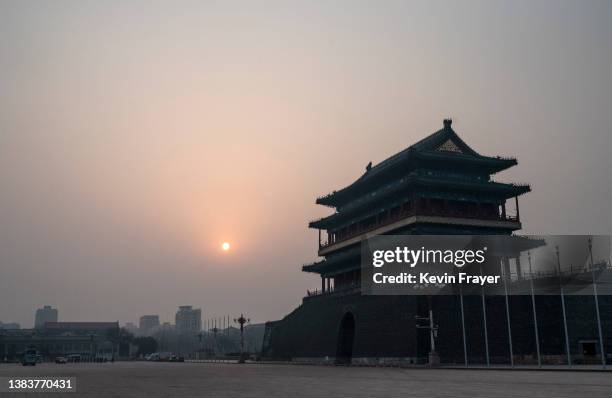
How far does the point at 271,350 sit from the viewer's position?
260 ft

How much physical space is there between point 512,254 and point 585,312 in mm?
Answer: 8754

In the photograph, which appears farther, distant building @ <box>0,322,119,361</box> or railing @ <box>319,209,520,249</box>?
distant building @ <box>0,322,119,361</box>

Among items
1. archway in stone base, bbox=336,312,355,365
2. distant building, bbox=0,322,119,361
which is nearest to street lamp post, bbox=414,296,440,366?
archway in stone base, bbox=336,312,355,365

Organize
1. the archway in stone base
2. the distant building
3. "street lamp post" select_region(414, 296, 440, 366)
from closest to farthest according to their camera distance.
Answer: "street lamp post" select_region(414, 296, 440, 366), the archway in stone base, the distant building

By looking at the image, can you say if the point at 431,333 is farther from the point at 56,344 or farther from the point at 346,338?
the point at 56,344

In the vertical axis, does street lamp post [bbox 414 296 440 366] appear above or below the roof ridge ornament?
below

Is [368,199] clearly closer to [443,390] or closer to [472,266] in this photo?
[472,266]

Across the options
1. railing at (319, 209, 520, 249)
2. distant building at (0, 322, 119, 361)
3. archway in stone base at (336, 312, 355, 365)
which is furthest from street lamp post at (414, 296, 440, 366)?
distant building at (0, 322, 119, 361)

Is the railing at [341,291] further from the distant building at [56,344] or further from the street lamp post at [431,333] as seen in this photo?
the distant building at [56,344]

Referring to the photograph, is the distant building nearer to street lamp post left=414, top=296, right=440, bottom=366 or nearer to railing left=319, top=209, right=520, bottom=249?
railing left=319, top=209, right=520, bottom=249

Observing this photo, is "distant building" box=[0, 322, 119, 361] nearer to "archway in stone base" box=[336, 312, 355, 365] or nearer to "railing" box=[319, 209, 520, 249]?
"archway in stone base" box=[336, 312, 355, 365]

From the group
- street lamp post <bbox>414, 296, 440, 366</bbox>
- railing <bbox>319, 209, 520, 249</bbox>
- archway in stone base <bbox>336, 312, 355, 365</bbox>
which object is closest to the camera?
street lamp post <bbox>414, 296, 440, 366</bbox>

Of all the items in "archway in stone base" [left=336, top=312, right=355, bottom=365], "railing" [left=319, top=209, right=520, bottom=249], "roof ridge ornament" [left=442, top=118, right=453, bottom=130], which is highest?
"roof ridge ornament" [left=442, top=118, right=453, bottom=130]

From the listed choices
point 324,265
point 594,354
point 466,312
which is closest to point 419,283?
point 466,312
